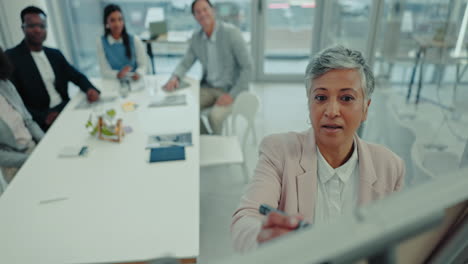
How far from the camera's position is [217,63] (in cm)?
330

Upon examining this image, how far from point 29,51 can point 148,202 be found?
78.7 inches

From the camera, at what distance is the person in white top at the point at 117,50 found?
128 inches

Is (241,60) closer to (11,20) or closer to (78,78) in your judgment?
(78,78)

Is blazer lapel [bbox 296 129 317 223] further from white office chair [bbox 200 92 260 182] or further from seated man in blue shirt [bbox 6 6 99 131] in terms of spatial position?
seated man in blue shirt [bbox 6 6 99 131]

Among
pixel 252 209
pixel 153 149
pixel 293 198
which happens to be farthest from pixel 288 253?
pixel 153 149

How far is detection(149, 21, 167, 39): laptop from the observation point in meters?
4.54

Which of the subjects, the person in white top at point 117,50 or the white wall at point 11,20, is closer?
the person in white top at point 117,50

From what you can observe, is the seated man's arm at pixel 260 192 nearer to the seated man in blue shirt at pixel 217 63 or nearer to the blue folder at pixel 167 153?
the blue folder at pixel 167 153


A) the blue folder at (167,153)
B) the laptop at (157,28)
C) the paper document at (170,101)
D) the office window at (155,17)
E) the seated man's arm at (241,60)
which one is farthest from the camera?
the office window at (155,17)

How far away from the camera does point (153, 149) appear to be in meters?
2.04

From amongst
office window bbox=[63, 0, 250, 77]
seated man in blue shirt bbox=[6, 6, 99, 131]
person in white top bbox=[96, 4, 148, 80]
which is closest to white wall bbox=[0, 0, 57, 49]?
office window bbox=[63, 0, 250, 77]

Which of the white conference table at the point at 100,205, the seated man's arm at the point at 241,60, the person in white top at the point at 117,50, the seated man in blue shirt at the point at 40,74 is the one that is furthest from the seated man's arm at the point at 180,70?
the white conference table at the point at 100,205

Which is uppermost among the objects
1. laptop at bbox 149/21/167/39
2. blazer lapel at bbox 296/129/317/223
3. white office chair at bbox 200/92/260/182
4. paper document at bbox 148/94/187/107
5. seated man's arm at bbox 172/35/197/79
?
laptop at bbox 149/21/167/39

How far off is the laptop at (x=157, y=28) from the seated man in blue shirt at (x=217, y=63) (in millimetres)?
1427
